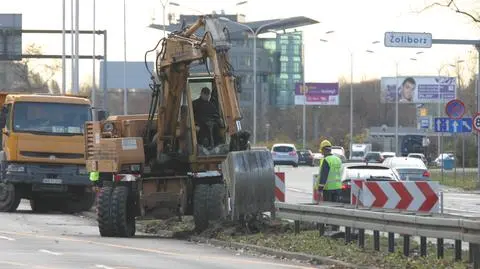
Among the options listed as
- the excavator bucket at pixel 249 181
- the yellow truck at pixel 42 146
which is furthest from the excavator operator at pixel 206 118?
the yellow truck at pixel 42 146

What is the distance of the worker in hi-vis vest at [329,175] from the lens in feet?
71.0

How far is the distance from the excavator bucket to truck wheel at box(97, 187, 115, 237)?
2371mm

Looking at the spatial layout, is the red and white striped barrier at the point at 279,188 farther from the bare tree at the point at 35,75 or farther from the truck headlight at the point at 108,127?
the bare tree at the point at 35,75

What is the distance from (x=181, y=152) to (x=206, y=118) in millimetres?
838

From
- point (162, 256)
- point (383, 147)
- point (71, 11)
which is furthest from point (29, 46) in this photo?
point (162, 256)

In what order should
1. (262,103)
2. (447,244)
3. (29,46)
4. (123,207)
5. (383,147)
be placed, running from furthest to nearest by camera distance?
(262,103) < (383,147) < (29,46) < (123,207) < (447,244)

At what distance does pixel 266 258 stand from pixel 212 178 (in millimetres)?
4270

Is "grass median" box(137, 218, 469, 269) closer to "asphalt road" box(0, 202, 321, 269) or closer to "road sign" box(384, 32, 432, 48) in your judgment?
"asphalt road" box(0, 202, 321, 269)

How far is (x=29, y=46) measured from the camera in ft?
265

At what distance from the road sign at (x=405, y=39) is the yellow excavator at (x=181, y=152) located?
17.4 m

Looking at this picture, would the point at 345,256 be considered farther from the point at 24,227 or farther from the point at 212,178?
the point at 24,227

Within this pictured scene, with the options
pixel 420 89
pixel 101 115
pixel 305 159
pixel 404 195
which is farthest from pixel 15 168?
pixel 420 89

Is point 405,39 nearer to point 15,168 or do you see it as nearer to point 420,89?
point 15,168

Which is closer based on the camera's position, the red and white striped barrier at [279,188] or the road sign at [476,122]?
the red and white striped barrier at [279,188]
